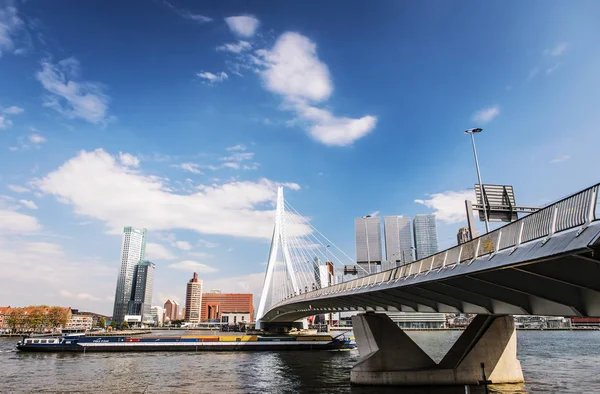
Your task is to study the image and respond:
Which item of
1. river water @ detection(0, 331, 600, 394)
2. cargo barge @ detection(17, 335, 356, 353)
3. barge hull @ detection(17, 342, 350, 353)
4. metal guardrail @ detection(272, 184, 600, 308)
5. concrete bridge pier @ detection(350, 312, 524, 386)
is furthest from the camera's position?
cargo barge @ detection(17, 335, 356, 353)

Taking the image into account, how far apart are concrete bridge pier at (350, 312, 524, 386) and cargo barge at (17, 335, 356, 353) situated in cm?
3464

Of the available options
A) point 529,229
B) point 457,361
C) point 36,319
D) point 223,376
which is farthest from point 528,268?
point 36,319

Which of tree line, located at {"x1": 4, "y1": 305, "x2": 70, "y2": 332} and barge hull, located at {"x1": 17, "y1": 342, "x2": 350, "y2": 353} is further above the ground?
tree line, located at {"x1": 4, "y1": 305, "x2": 70, "y2": 332}

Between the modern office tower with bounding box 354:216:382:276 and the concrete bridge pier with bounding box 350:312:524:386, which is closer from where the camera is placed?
the concrete bridge pier with bounding box 350:312:524:386

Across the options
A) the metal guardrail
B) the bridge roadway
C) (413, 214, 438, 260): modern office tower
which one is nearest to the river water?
the bridge roadway

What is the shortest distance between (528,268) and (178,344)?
201ft

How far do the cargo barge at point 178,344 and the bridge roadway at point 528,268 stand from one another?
44.5m

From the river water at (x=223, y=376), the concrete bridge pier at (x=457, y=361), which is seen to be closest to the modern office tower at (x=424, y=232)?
the river water at (x=223, y=376)

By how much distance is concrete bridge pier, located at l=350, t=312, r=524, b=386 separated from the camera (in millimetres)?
25703

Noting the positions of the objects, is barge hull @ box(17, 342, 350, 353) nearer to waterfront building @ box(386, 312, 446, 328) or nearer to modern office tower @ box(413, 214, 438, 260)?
modern office tower @ box(413, 214, 438, 260)

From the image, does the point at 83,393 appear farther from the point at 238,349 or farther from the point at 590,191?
the point at 238,349

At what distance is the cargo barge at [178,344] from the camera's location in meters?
60.4

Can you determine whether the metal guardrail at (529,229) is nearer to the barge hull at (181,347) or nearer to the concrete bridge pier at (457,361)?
the concrete bridge pier at (457,361)

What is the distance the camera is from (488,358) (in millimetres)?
25750
